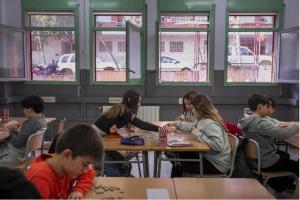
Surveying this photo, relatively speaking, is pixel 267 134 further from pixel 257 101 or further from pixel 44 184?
pixel 44 184

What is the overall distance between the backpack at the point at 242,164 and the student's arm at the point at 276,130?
0.28 meters

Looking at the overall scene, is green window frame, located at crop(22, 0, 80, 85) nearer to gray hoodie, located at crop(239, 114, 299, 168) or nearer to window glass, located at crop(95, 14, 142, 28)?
window glass, located at crop(95, 14, 142, 28)

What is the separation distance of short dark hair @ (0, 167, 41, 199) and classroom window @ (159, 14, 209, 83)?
5.23m

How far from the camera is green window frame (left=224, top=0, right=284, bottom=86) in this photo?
602 centimetres

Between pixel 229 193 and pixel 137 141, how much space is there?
4.33 feet

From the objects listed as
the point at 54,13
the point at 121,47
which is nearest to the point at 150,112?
the point at 121,47

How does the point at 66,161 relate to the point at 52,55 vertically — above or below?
below

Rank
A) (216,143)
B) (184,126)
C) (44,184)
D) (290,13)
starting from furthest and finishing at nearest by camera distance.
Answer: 1. (290,13)
2. (184,126)
3. (216,143)
4. (44,184)

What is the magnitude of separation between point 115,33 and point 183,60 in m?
1.34

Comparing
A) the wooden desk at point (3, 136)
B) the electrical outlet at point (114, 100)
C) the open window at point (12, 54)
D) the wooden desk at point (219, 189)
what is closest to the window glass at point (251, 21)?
the electrical outlet at point (114, 100)

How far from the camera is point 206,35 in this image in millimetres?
6176

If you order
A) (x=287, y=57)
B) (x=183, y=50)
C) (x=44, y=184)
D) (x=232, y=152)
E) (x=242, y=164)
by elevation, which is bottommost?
(x=242, y=164)

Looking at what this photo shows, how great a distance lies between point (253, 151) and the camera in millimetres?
2998

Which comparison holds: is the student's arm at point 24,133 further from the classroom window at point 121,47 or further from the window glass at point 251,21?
the window glass at point 251,21
